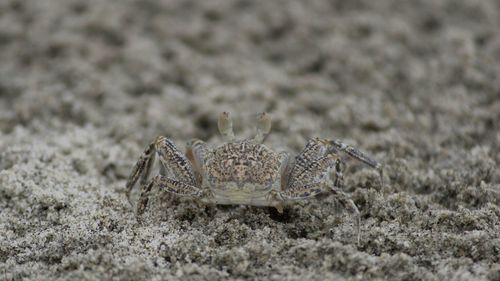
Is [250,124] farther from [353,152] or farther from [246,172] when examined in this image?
[246,172]

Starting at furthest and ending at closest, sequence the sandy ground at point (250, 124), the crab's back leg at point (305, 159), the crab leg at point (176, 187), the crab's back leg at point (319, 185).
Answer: the crab's back leg at point (305, 159) < the crab leg at point (176, 187) < the crab's back leg at point (319, 185) < the sandy ground at point (250, 124)

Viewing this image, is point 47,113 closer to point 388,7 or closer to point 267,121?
point 267,121

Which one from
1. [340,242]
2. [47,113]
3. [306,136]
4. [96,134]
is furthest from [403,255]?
[47,113]

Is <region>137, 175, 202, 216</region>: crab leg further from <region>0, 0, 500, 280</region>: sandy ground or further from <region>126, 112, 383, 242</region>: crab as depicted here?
<region>0, 0, 500, 280</region>: sandy ground

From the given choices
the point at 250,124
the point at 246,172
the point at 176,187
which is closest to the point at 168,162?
the point at 176,187

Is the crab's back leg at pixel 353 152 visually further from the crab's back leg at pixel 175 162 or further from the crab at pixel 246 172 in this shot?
the crab's back leg at pixel 175 162

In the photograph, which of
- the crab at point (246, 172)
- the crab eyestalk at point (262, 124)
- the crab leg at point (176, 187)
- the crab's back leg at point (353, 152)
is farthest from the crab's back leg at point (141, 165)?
the crab's back leg at point (353, 152)
